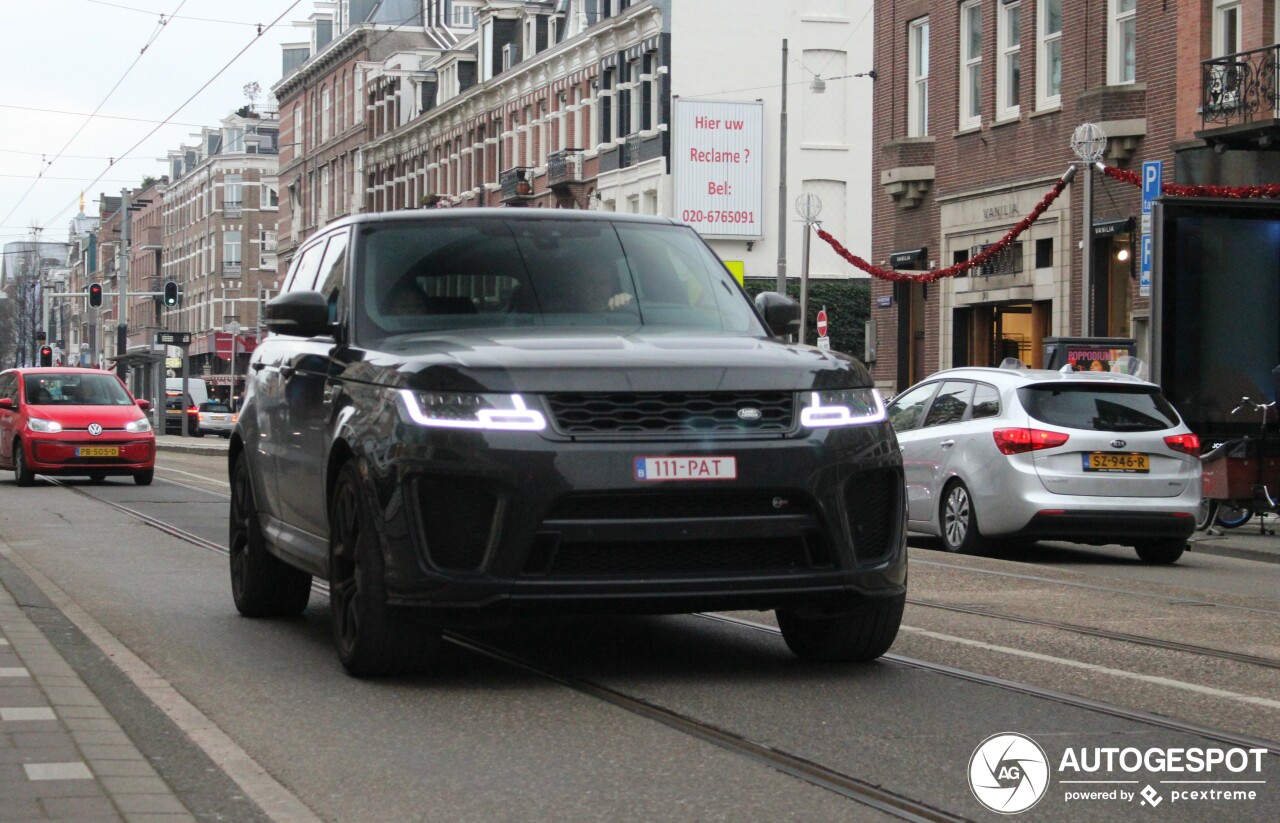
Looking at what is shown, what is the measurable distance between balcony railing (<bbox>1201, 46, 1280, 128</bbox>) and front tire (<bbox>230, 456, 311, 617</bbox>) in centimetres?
2096

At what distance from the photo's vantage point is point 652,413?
23.0 ft

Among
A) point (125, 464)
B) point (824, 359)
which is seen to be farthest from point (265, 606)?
point (125, 464)

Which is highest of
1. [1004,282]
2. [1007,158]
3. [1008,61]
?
[1008,61]

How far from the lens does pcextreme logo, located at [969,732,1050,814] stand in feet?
17.7

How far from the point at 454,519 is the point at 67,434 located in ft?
66.1

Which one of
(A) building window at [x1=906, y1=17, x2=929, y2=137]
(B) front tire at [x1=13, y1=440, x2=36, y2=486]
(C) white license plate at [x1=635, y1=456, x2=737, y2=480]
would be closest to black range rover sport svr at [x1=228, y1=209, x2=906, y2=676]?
(C) white license plate at [x1=635, y1=456, x2=737, y2=480]

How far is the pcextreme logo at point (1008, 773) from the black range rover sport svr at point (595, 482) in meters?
1.24

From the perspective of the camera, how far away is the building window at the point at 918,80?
127 feet

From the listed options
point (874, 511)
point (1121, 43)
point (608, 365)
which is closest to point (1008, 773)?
point (874, 511)

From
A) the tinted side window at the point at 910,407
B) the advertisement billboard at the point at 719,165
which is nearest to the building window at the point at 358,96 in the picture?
the advertisement billboard at the point at 719,165

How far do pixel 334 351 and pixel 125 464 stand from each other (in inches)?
736

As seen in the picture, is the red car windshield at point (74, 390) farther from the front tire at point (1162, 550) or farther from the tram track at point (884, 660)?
the tram track at point (884, 660)

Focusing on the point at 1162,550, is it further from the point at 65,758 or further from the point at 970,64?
the point at 970,64

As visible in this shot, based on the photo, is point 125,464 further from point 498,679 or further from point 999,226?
point 498,679
